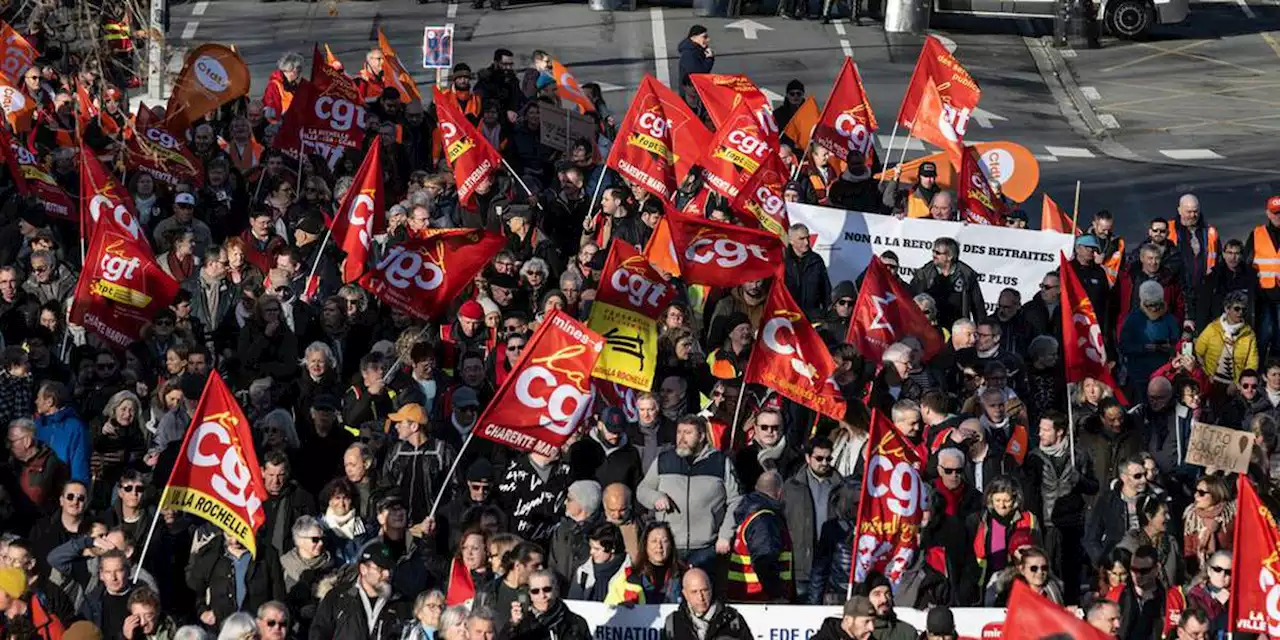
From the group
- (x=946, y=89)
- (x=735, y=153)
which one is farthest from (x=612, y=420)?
(x=946, y=89)

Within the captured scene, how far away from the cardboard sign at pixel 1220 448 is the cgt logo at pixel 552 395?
3.41m

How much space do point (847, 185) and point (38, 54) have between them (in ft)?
27.1

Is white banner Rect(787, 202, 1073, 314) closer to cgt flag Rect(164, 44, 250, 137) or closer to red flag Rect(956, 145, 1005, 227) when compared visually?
red flag Rect(956, 145, 1005, 227)

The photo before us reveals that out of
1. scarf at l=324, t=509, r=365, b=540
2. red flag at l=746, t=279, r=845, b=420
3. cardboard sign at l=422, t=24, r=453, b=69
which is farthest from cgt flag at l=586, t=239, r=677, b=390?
cardboard sign at l=422, t=24, r=453, b=69

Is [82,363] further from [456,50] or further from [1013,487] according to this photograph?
[456,50]

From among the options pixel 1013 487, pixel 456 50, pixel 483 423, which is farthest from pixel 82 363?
pixel 456 50

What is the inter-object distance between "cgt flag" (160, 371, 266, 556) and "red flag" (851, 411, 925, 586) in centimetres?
307

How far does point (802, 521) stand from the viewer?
47.8ft

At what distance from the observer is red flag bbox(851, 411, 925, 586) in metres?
13.9

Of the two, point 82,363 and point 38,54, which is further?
point 38,54

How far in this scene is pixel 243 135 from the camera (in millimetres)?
22219

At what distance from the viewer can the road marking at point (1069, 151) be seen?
102 feet

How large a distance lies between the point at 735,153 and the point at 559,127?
290 centimetres

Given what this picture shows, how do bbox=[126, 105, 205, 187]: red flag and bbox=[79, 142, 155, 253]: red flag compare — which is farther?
bbox=[126, 105, 205, 187]: red flag
